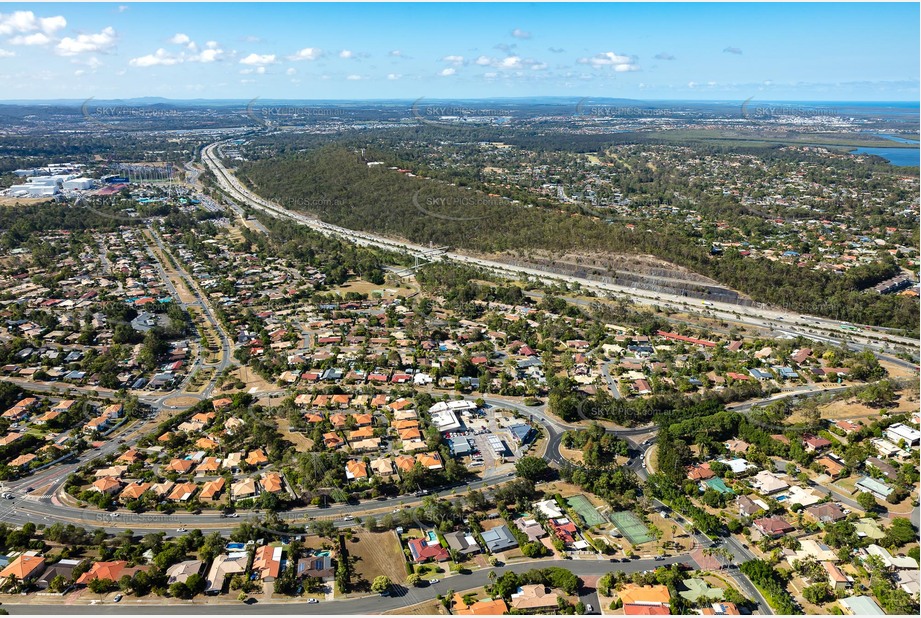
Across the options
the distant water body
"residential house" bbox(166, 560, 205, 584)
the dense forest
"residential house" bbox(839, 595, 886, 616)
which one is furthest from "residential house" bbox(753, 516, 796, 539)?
the distant water body

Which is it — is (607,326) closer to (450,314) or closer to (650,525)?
(450,314)

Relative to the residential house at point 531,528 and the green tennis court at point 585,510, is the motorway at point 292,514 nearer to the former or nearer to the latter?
the residential house at point 531,528

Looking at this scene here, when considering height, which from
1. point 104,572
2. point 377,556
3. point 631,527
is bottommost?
point 377,556

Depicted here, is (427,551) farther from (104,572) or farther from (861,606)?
(861,606)

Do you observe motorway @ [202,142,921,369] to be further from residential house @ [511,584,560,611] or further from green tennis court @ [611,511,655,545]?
residential house @ [511,584,560,611]

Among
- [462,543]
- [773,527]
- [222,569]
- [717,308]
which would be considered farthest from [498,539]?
[717,308]

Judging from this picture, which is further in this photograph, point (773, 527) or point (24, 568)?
point (773, 527)
